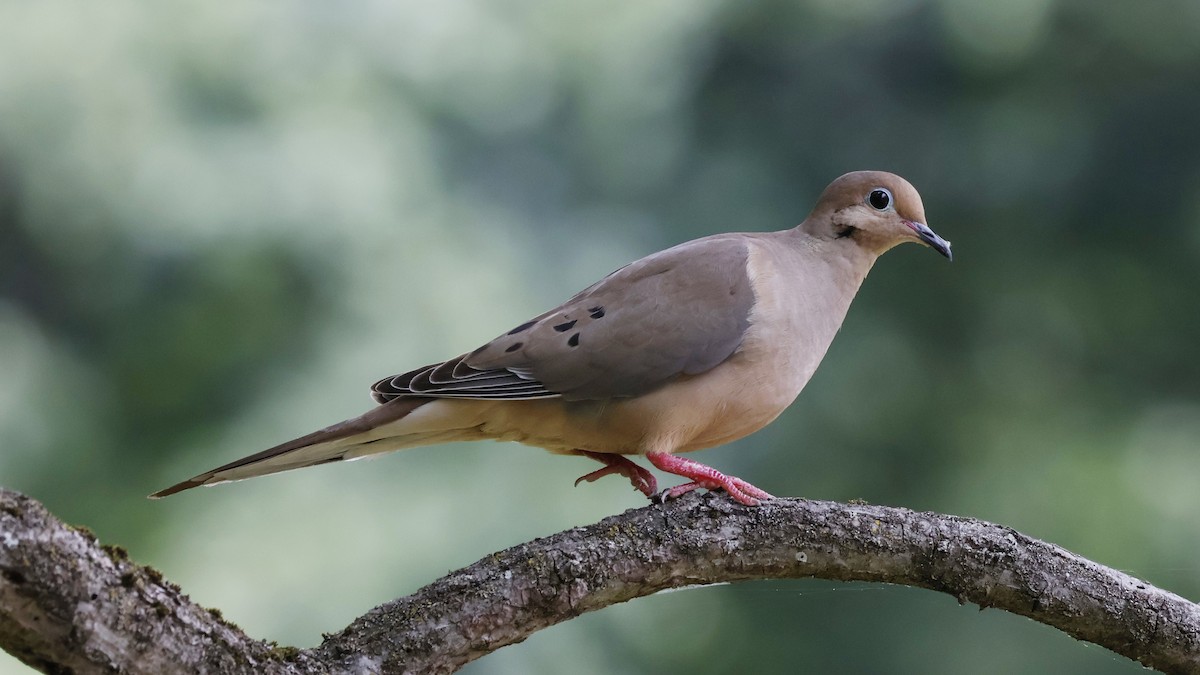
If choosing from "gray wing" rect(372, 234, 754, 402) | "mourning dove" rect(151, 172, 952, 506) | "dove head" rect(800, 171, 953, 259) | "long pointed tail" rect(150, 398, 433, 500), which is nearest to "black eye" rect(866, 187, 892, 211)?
"dove head" rect(800, 171, 953, 259)

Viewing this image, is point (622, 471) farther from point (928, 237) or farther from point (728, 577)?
point (928, 237)

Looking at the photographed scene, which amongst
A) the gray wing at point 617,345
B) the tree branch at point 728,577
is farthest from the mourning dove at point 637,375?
the tree branch at point 728,577

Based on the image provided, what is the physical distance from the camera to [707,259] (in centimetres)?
277

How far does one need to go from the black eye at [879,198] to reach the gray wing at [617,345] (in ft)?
1.42

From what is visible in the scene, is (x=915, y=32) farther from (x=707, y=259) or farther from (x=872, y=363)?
(x=707, y=259)

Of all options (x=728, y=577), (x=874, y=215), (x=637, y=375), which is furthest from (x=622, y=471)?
(x=874, y=215)

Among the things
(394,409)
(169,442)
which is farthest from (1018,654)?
(169,442)

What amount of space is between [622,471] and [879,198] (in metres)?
0.95

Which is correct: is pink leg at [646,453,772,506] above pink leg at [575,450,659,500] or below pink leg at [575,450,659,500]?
below

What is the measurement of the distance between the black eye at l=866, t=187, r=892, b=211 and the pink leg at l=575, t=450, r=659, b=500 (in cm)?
89

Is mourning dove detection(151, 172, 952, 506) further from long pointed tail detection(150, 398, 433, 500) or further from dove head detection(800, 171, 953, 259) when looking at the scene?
dove head detection(800, 171, 953, 259)

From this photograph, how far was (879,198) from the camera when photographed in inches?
116

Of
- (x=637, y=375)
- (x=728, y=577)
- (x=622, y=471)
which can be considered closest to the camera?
(x=728, y=577)

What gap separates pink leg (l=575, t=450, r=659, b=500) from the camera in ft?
8.67
